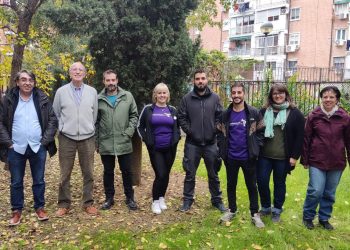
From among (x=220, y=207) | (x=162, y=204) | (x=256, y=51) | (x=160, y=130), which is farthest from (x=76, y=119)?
(x=256, y=51)

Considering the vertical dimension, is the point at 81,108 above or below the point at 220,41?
below

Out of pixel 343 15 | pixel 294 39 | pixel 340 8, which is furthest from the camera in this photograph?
pixel 294 39

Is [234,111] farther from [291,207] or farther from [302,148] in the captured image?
[291,207]

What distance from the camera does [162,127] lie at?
Answer: 5562 mm

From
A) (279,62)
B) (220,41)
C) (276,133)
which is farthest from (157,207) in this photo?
(220,41)

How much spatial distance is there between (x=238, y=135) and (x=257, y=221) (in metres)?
1.29

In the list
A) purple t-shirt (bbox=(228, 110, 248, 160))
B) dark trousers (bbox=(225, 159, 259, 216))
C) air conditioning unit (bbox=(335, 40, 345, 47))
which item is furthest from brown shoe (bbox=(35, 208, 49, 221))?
air conditioning unit (bbox=(335, 40, 345, 47))

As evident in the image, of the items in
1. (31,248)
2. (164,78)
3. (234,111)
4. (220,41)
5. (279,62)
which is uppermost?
(220,41)

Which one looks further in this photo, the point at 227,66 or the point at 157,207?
the point at 227,66

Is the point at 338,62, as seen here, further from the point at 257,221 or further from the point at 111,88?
the point at 111,88

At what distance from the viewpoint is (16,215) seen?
18.0ft

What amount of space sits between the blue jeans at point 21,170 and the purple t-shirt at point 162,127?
5.31ft

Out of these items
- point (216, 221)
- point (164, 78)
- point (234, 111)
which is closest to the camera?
point (234, 111)

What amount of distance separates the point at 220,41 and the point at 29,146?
45.2m
